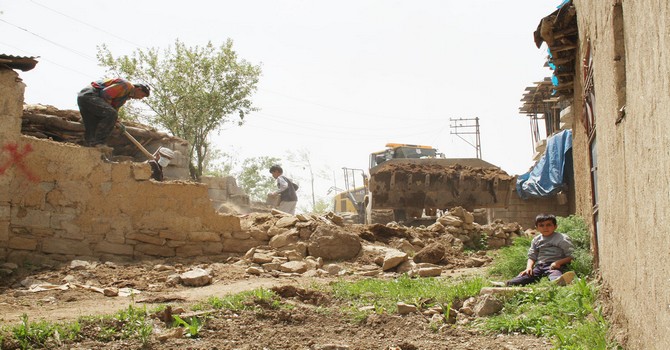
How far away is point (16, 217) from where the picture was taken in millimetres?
8133

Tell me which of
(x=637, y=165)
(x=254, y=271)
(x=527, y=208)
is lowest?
(x=254, y=271)

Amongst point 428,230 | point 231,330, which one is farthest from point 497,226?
point 231,330

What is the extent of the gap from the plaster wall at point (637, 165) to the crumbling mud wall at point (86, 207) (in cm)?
549

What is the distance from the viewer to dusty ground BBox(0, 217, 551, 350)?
17.8ft

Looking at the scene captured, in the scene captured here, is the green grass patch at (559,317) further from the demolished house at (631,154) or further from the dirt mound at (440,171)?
the dirt mound at (440,171)

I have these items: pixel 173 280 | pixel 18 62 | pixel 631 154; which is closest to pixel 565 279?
pixel 631 154

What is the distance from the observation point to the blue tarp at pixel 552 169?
44.8 feet

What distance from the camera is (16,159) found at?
8.16 metres

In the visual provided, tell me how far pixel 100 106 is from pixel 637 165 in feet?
24.2

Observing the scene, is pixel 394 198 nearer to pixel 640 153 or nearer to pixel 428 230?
pixel 428 230

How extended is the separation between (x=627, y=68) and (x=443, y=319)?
3.04 meters

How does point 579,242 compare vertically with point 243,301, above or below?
above

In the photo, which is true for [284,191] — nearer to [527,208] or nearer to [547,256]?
[527,208]

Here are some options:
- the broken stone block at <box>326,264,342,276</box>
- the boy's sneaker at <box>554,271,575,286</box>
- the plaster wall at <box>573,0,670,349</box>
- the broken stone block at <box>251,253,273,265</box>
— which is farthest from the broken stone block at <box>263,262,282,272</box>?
the plaster wall at <box>573,0,670,349</box>
